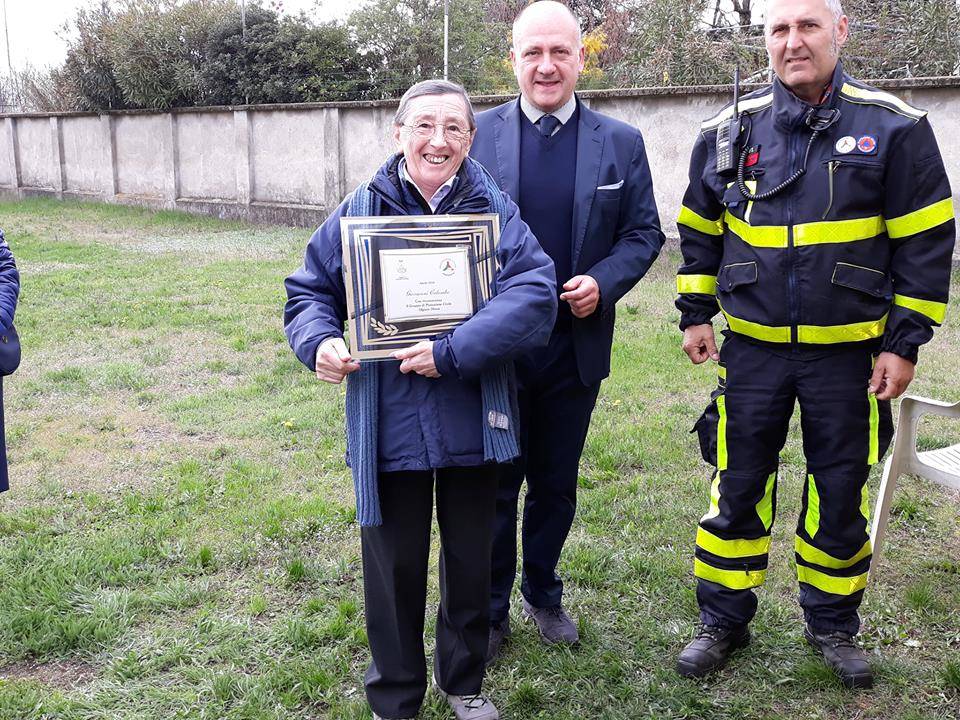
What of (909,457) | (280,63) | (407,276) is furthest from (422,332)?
(280,63)

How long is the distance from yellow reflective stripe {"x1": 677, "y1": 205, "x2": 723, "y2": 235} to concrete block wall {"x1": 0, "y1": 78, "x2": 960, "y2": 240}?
309 inches

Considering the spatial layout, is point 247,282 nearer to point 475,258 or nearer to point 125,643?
point 125,643

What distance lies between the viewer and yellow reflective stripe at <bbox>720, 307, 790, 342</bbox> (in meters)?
3.19

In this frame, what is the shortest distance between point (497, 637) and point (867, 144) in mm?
2146

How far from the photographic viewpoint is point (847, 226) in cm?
308

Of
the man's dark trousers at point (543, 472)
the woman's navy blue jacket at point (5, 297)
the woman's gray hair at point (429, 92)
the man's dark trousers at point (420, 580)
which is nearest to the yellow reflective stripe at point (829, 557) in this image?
the man's dark trousers at point (543, 472)

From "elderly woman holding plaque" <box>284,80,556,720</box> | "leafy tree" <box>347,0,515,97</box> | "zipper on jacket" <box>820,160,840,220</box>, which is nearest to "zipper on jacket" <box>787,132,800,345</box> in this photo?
"zipper on jacket" <box>820,160,840,220</box>

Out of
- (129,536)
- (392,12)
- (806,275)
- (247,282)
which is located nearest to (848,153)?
(806,275)

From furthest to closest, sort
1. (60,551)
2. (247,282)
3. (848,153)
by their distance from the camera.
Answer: (247,282) → (60,551) → (848,153)

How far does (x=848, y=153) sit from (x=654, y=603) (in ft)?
6.29

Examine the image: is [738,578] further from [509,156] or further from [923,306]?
[509,156]

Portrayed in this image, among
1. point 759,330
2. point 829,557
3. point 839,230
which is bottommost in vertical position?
point 829,557

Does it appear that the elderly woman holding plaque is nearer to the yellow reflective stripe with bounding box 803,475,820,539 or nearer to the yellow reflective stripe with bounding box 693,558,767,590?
the yellow reflective stripe with bounding box 693,558,767,590

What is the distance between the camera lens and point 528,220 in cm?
338
